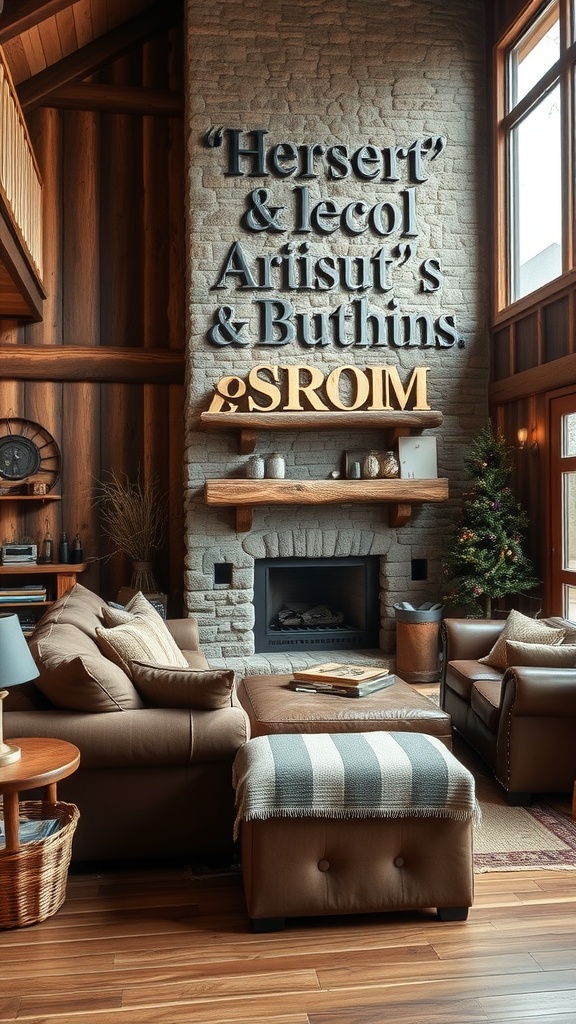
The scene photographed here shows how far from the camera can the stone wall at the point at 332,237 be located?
6.45 m

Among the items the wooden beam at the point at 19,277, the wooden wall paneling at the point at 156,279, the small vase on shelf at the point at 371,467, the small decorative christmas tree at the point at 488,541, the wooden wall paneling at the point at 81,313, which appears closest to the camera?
the wooden beam at the point at 19,277

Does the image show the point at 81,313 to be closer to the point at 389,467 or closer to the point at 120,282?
the point at 120,282

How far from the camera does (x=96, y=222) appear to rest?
706cm

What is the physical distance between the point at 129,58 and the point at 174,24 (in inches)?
Answer: 20.2

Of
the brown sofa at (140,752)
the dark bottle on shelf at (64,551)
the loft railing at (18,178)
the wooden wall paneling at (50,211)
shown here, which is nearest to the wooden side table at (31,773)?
the brown sofa at (140,752)

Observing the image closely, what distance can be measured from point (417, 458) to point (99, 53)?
444 centimetres

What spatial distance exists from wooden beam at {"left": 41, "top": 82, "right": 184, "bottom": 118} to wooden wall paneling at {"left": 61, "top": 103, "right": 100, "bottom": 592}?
119 millimetres

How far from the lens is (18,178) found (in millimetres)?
5215

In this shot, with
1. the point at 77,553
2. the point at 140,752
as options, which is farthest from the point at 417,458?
the point at 140,752

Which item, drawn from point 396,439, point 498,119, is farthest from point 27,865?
point 498,119

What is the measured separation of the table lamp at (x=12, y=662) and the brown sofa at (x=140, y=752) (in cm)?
26

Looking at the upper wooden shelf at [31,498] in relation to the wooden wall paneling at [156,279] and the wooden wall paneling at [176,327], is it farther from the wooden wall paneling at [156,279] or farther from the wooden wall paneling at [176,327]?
the wooden wall paneling at [176,327]

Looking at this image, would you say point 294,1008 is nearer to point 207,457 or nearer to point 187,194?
point 207,457

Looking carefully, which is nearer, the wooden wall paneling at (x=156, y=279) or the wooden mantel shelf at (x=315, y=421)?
the wooden mantel shelf at (x=315, y=421)
